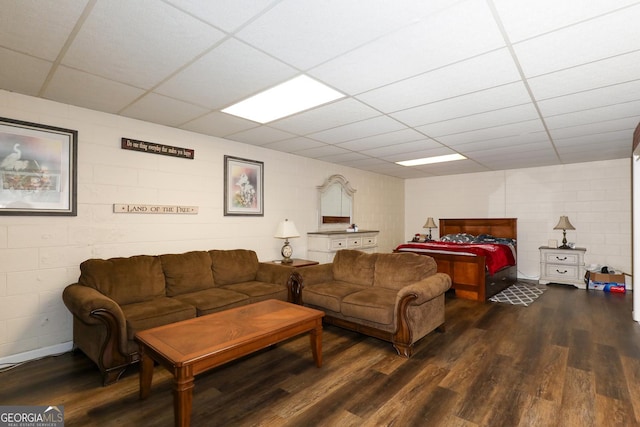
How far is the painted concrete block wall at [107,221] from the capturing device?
292 cm

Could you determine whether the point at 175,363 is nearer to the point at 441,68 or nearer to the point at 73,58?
the point at 73,58

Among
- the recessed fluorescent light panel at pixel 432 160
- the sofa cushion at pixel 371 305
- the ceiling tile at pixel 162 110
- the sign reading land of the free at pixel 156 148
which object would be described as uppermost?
the ceiling tile at pixel 162 110

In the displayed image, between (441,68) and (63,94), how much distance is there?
3.38m

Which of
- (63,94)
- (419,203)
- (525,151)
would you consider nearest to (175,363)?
(63,94)

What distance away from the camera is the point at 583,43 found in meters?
2.05

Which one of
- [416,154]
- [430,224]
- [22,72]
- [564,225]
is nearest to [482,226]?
[430,224]

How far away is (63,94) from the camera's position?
294 centimetres

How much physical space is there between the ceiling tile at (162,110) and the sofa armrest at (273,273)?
2067mm

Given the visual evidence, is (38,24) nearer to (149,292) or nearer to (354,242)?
(149,292)

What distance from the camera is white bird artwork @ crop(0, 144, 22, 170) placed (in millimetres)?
2832

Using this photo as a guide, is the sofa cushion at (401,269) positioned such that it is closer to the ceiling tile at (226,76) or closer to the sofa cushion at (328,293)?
the sofa cushion at (328,293)

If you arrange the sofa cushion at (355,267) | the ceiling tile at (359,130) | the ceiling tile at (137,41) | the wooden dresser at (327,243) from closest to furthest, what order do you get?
the ceiling tile at (137,41) → the ceiling tile at (359,130) → the sofa cushion at (355,267) → the wooden dresser at (327,243)

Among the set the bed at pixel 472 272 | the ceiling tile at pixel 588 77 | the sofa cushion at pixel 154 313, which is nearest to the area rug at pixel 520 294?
the bed at pixel 472 272

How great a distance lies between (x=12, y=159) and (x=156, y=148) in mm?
1282
